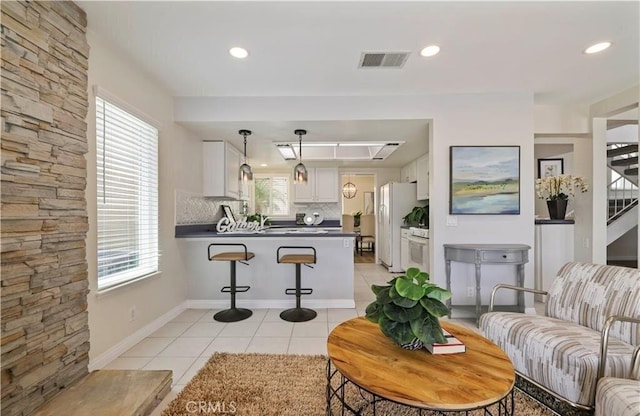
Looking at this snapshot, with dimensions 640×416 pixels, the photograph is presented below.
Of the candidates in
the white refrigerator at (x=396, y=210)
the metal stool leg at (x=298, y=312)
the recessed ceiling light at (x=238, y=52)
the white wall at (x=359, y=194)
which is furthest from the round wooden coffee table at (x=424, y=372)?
the white wall at (x=359, y=194)

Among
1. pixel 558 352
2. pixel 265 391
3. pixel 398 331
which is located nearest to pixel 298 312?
pixel 265 391

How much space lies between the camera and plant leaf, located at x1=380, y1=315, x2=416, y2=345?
4.19 ft

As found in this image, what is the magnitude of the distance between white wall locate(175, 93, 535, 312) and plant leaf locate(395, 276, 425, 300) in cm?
192

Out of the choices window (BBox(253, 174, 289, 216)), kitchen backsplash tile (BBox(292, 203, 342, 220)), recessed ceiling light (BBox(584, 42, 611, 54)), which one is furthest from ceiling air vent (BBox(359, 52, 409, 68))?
window (BBox(253, 174, 289, 216))

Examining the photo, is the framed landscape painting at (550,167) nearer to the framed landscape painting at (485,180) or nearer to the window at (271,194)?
the framed landscape painting at (485,180)

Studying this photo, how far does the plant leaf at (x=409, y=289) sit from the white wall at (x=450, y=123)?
6.30 feet

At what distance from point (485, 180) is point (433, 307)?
2312mm

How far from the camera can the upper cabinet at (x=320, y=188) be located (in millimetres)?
5895

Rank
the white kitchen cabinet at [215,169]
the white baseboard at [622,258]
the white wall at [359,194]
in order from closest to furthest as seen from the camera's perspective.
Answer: the white kitchen cabinet at [215,169] < the white baseboard at [622,258] < the white wall at [359,194]

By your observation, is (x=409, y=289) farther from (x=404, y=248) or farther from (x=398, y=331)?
Answer: (x=404, y=248)

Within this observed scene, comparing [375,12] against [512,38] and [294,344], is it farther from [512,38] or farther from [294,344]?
[294,344]

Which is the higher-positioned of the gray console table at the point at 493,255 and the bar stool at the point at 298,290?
the gray console table at the point at 493,255

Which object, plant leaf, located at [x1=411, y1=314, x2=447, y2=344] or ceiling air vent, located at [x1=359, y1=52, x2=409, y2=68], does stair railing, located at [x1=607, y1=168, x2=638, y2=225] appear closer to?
ceiling air vent, located at [x1=359, y1=52, x2=409, y2=68]

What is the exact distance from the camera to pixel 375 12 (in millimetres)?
1792
